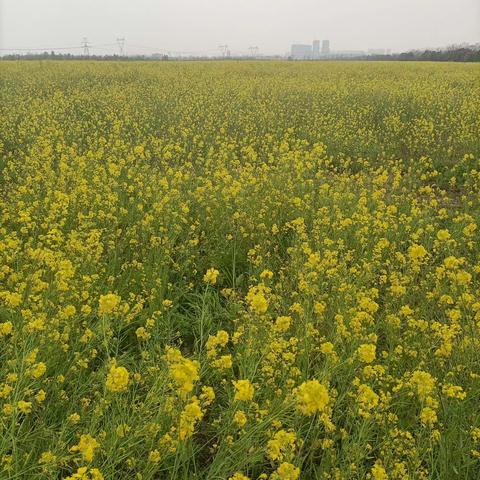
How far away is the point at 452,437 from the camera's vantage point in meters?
2.34

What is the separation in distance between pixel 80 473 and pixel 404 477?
131 centimetres

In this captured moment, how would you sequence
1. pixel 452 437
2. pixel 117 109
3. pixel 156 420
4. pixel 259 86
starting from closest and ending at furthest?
pixel 156 420 → pixel 452 437 → pixel 117 109 → pixel 259 86

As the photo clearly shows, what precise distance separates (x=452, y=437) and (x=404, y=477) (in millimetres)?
464

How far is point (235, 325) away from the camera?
3.20 m

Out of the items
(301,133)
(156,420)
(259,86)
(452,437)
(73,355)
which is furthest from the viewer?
(259,86)

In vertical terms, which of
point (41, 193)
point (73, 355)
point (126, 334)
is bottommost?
point (126, 334)

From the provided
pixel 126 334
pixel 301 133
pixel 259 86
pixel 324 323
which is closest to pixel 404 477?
pixel 324 323

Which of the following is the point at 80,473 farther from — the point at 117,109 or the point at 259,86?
the point at 259,86

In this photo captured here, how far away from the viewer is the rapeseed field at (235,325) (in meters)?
2.04

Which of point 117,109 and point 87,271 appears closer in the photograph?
point 87,271

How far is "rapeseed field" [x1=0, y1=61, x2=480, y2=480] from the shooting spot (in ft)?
6.71

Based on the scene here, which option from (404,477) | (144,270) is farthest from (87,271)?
(404,477)

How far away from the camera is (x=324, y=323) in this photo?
3.25 metres

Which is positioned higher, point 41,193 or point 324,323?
point 41,193
